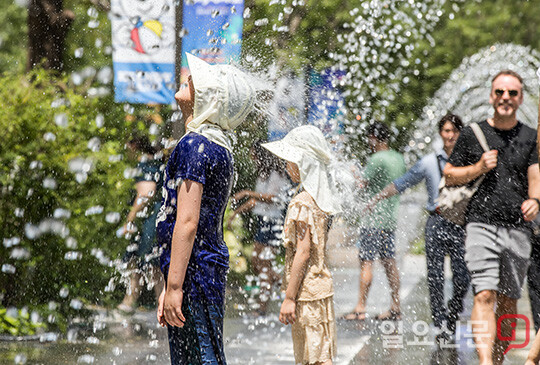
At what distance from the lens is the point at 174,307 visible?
3.21 meters

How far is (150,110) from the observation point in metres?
7.75

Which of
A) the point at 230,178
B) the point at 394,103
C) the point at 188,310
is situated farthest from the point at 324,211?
the point at 394,103

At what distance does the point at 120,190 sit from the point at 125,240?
0.47 m

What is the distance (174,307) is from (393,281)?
4.05 metres

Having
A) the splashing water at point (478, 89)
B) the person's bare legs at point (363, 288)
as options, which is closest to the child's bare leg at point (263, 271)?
the person's bare legs at point (363, 288)

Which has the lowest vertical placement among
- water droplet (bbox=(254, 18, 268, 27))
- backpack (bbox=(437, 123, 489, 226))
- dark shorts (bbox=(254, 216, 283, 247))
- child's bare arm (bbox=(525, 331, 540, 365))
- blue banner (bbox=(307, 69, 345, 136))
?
child's bare arm (bbox=(525, 331, 540, 365))

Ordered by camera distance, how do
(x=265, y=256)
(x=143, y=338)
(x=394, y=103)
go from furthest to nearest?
1. (x=394, y=103)
2. (x=265, y=256)
3. (x=143, y=338)

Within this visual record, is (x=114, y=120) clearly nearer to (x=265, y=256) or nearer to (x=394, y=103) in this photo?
(x=265, y=256)

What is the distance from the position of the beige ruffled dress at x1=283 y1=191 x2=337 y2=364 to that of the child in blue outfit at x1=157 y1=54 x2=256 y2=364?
2.77 ft

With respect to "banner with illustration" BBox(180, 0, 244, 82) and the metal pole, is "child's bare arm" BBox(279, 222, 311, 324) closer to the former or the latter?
the metal pole

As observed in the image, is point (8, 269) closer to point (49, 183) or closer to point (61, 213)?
point (61, 213)

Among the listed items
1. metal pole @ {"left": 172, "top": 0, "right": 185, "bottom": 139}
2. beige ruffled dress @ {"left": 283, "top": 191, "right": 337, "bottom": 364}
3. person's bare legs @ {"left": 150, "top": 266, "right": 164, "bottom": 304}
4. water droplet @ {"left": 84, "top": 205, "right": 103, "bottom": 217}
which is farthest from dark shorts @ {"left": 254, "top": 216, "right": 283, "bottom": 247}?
beige ruffled dress @ {"left": 283, "top": 191, "right": 337, "bottom": 364}

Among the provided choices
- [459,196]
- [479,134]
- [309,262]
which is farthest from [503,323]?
[309,262]

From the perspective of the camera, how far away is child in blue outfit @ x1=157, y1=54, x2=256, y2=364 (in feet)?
10.5
